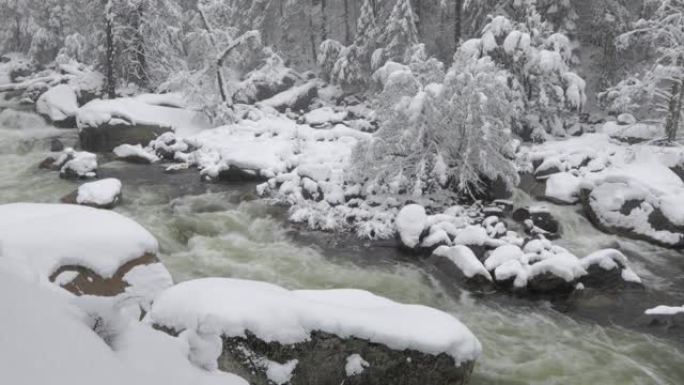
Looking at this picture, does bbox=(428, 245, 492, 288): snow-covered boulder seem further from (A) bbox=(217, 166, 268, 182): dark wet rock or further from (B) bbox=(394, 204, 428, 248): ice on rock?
(A) bbox=(217, 166, 268, 182): dark wet rock

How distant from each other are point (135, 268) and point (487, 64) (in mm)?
9727

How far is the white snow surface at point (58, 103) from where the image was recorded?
70.9 ft

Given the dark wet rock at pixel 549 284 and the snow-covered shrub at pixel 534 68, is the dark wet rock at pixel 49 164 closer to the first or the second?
the snow-covered shrub at pixel 534 68

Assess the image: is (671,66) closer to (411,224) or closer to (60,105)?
(411,224)

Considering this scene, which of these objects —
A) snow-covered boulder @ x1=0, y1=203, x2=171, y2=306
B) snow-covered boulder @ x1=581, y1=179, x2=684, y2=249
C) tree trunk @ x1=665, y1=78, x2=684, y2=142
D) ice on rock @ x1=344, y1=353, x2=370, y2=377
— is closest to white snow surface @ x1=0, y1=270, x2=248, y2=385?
ice on rock @ x1=344, y1=353, x2=370, y2=377

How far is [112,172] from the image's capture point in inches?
640

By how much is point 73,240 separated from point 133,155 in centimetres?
1150

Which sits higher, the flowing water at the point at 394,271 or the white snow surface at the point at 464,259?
the white snow surface at the point at 464,259

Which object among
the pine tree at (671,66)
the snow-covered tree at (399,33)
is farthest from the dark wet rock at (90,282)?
the snow-covered tree at (399,33)

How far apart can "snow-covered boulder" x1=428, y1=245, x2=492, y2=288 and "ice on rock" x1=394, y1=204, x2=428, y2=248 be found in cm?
57

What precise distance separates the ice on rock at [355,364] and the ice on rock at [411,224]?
5.93 meters

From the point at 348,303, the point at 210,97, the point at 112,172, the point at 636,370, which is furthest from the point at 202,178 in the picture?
the point at 636,370

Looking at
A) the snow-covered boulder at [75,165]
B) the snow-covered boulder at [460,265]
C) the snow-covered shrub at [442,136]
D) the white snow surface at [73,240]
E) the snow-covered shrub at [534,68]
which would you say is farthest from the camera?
the snow-covered shrub at [534,68]

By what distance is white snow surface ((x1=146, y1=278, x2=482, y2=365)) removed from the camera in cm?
546
